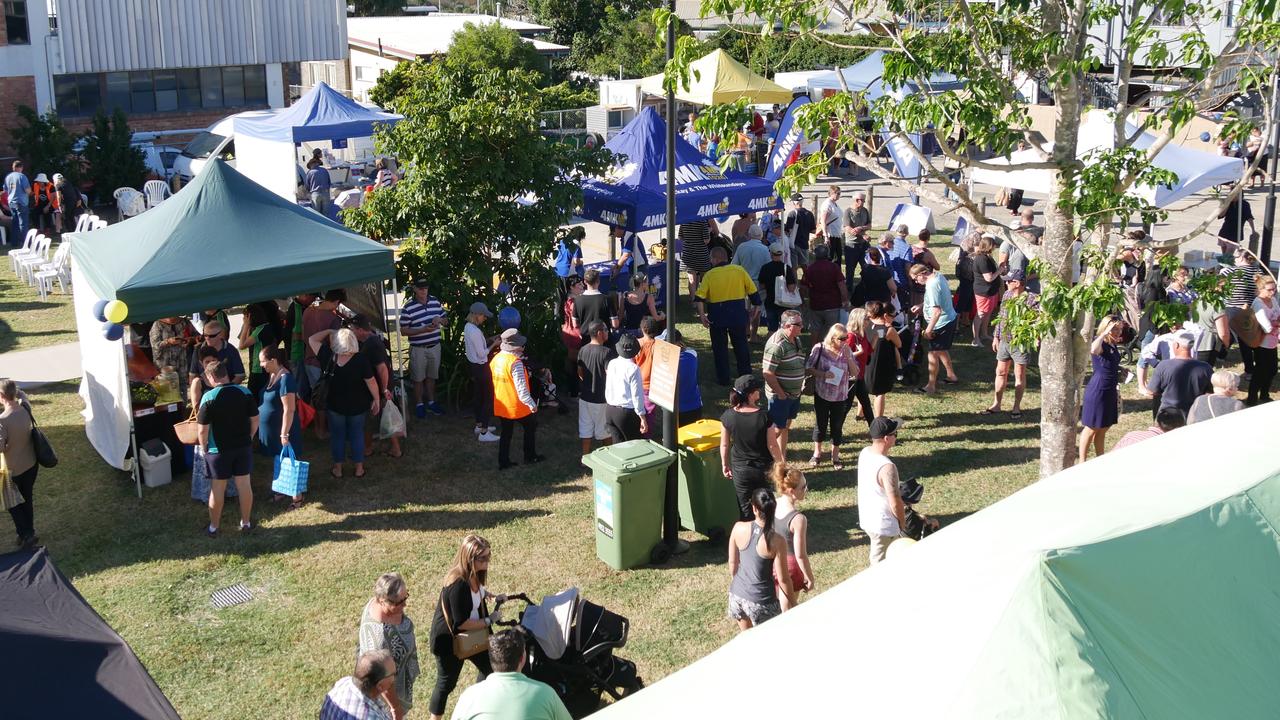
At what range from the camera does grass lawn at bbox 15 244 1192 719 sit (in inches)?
310

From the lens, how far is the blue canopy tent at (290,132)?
66.0 feet

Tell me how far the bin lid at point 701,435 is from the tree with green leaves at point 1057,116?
213cm

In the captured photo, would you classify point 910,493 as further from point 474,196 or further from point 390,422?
point 474,196

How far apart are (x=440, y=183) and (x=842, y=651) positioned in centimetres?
842

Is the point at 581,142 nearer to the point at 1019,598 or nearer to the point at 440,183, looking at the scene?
the point at 440,183

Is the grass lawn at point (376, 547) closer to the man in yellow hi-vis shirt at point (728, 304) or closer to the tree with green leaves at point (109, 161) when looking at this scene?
the man in yellow hi-vis shirt at point (728, 304)

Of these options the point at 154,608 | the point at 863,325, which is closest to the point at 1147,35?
the point at 863,325

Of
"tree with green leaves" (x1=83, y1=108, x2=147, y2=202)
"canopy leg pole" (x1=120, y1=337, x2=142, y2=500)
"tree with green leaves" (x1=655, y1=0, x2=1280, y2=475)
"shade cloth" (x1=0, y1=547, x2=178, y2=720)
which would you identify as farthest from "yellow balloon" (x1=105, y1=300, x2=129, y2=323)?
"tree with green leaves" (x1=83, y1=108, x2=147, y2=202)

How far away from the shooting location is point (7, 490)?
9078 mm

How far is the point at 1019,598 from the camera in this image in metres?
4.25

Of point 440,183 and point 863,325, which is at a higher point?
point 440,183

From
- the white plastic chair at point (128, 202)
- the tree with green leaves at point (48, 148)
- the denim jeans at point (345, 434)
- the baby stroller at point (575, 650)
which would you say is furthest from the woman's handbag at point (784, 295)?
the tree with green leaves at point (48, 148)

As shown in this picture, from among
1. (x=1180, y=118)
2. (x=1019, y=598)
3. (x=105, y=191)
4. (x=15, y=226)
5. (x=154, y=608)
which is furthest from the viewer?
(x=105, y=191)

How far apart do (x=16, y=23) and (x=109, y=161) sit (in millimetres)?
8288
